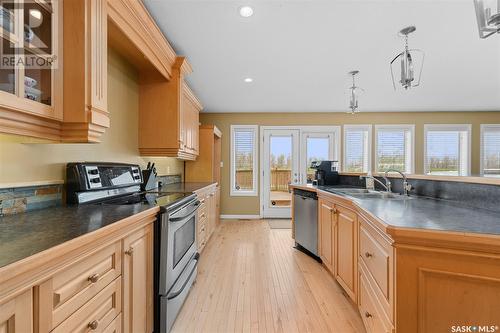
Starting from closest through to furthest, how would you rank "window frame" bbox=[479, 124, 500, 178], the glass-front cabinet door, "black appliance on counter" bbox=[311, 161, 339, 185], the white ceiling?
the glass-front cabinet door → the white ceiling → "black appliance on counter" bbox=[311, 161, 339, 185] → "window frame" bbox=[479, 124, 500, 178]

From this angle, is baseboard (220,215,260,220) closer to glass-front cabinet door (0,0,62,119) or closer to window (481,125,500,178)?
glass-front cabinet door (0,0,62,119)

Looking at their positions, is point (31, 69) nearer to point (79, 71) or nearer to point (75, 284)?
point (79, 71)

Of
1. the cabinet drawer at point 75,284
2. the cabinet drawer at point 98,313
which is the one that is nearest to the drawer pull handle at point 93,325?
the cabinet drawer at point 98,313

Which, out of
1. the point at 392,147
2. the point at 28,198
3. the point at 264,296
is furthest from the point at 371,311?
the point at 392,147

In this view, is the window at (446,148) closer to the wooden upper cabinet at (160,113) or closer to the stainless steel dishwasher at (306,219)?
the stainless steel dishwasher at (306,219)

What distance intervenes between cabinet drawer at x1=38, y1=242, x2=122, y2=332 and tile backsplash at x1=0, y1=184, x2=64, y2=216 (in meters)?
0.61

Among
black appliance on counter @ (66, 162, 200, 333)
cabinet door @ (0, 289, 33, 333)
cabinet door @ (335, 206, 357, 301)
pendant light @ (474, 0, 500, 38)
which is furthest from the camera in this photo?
cabinet door @ (335, 206, 357, 301)

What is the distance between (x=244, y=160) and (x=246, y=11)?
365 cm

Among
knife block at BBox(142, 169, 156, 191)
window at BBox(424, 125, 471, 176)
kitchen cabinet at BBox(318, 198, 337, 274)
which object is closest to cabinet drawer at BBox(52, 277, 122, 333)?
knife block at BBox(142, 169, 156, 191)

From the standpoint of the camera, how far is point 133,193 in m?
2.17

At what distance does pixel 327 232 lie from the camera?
2.47 m

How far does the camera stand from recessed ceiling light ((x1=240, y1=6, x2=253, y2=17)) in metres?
1.93

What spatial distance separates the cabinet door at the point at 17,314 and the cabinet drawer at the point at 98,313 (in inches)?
5.2

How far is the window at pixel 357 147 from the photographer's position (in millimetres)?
5383
